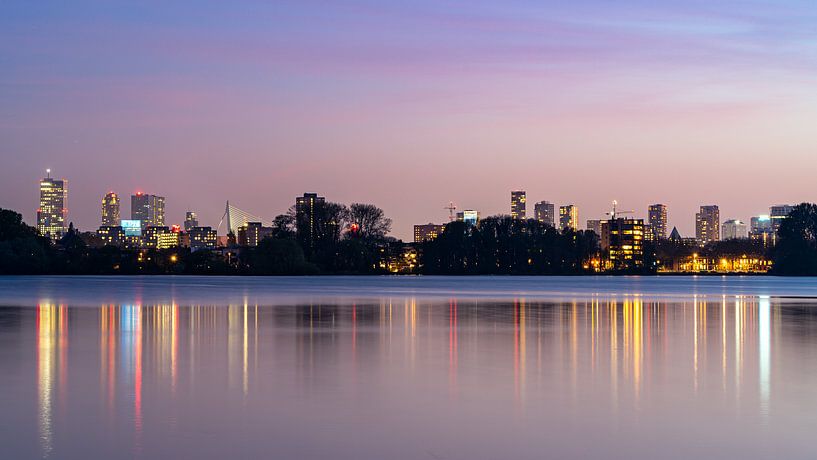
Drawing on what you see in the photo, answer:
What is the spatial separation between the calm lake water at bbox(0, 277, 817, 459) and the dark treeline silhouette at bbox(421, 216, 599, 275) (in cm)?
13891

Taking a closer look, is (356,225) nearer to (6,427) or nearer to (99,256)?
(99,256)

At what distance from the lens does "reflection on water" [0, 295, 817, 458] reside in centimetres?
1200

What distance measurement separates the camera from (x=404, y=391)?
16.6 meters

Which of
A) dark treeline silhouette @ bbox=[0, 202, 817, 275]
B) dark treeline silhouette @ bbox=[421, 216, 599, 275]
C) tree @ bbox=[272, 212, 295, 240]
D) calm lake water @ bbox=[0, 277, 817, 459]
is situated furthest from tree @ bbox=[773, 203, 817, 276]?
calm lake water @ bbox=[0, 277, 817, 459]

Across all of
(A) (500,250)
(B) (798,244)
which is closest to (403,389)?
(A) (500,250)

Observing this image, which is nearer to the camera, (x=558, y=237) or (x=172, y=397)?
(x=172, y=397)

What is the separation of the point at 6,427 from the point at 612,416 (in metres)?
7.64

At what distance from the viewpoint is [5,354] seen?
2188cm

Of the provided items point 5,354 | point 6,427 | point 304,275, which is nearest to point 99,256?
point 304,275

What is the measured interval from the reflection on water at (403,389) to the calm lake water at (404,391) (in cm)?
5

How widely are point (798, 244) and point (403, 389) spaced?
559 feet

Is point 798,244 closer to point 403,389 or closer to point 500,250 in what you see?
point 500,250

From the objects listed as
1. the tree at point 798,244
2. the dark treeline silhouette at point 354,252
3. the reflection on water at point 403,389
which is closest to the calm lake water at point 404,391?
the reflection on water at point 403,389

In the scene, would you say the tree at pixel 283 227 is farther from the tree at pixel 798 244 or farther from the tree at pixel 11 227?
the tree at pixel 798 244
